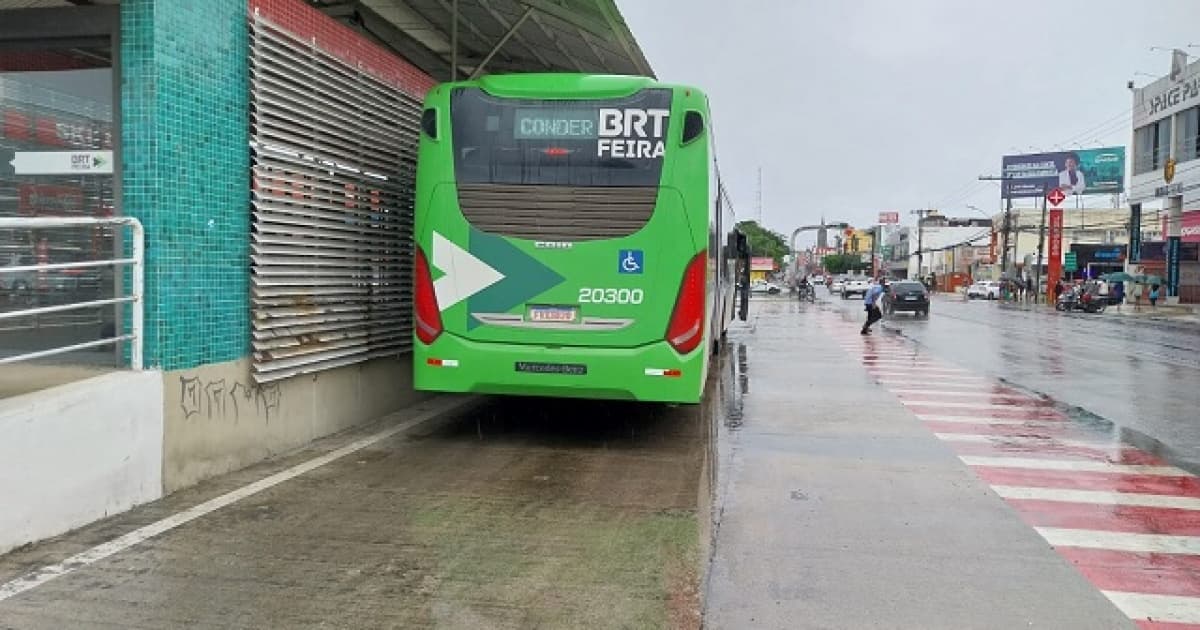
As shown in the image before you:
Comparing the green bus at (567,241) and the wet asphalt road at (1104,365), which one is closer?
the green bus at (567,241)

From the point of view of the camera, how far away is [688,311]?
7.94m

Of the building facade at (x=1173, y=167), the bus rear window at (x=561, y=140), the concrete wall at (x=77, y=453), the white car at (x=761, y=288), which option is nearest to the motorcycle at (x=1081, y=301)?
the building facade at (x=1173, y=167)

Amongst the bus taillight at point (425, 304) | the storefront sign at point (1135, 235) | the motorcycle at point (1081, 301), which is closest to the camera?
the bus taillight at point (425, 304)

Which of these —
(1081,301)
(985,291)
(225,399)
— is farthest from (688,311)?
(985,291)

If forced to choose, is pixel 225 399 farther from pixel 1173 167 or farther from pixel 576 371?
pixel 1173 167

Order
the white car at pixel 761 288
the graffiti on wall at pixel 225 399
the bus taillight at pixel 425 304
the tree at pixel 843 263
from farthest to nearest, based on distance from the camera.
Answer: the tree at pixel 843 263, the white car at pixel 761 288, the bus taillight at pixel 425 304, the graffiti on wall at pixel 225 399

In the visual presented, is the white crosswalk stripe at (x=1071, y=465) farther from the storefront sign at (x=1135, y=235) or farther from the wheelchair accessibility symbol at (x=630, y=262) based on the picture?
the storefront sign at (x=1135, y=235)

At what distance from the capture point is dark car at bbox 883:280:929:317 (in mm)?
38062

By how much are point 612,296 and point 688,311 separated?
26.9 inches

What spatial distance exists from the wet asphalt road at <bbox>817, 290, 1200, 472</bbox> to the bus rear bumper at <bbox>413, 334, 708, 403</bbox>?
4.71 meters

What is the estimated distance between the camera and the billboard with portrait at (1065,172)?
80.2 m

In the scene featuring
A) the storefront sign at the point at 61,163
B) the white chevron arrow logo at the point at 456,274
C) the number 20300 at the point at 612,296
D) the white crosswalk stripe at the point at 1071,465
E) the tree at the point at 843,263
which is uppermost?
the tree at the point at 843,263

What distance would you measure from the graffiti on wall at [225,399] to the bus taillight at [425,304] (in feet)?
4.41

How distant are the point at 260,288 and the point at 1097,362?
16.7 meters
